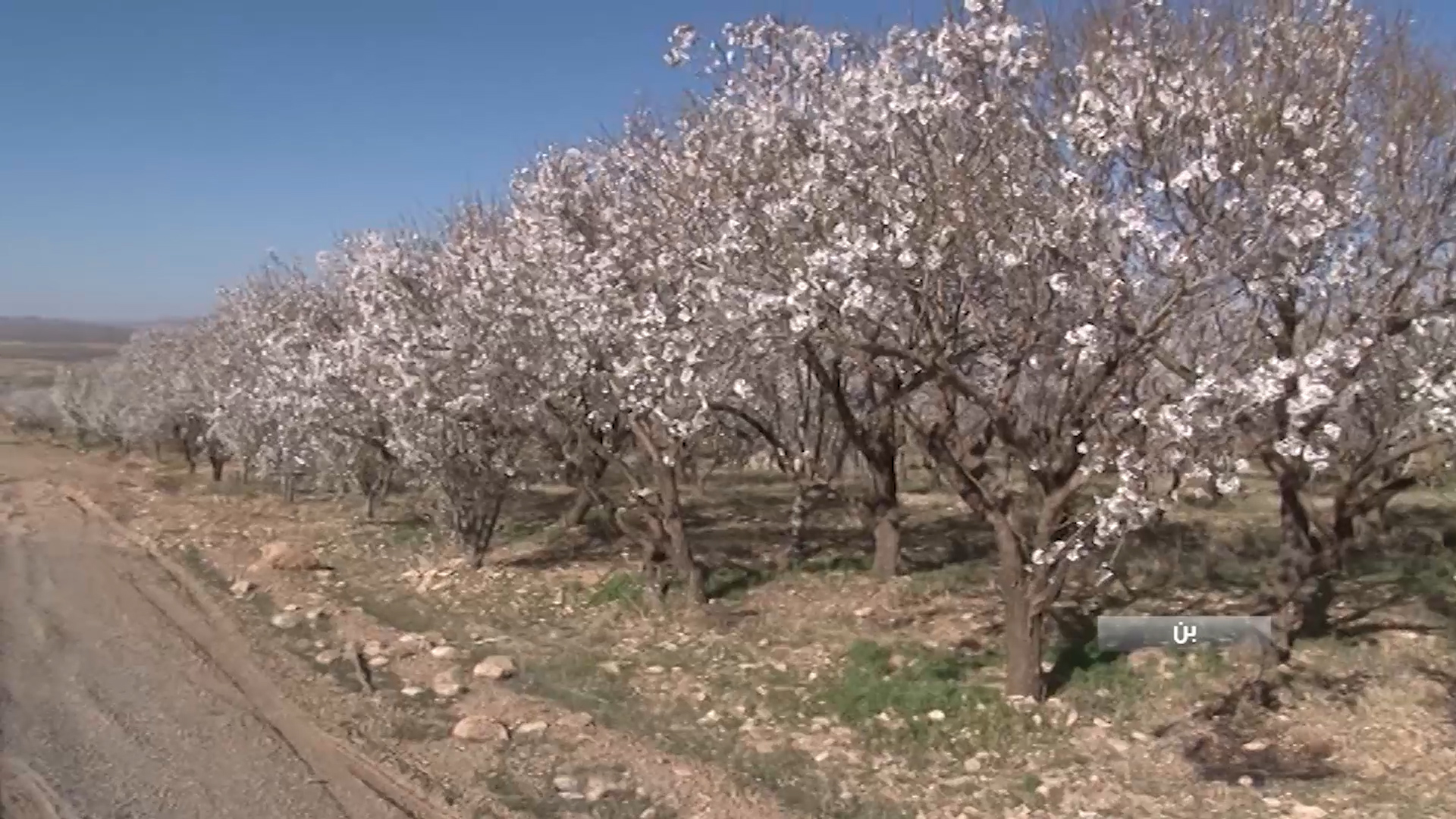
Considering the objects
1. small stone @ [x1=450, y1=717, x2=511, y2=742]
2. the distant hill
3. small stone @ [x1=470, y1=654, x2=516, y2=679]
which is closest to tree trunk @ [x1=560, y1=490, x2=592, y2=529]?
small stone @ [x1=470, y1=654, x2=516, y2=679]

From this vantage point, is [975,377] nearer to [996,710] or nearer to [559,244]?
[996,710]

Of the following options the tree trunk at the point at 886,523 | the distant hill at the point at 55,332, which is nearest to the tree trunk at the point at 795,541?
the tree trunk at the point at 886,523

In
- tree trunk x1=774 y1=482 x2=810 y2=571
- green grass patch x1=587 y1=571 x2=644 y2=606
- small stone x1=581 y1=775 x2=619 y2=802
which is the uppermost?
tree trunk x1=774 y1=482 x2=810 y2=571

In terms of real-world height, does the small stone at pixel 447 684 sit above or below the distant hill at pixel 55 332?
below

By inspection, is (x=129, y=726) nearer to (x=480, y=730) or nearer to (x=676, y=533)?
(x=480, y=730)

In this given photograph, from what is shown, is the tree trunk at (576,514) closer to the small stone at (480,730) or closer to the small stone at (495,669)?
the small stone at (495,669)

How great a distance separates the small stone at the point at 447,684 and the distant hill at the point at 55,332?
13215 cm

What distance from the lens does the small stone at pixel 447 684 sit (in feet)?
37.9

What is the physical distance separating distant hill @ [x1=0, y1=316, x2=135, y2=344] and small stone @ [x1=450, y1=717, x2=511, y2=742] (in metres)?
134

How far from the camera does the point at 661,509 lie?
597 inches

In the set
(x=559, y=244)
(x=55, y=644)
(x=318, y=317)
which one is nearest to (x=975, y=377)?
(x=559, y=244)

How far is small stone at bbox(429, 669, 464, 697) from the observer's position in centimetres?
1154

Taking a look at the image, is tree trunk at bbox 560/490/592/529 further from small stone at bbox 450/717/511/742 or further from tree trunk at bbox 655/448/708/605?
small stone at bbox 450/717/511/742

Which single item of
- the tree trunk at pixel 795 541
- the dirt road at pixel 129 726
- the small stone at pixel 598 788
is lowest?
the dirt road at pixel 129 726
